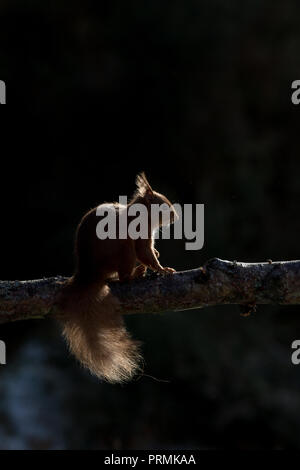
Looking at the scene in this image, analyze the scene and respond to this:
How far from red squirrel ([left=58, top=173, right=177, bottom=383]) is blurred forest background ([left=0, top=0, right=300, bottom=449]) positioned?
3.03 metres

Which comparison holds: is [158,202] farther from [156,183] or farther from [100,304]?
[156,183]

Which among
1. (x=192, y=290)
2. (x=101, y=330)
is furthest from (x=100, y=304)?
(x=192, y=290)

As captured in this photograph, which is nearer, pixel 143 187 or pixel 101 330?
pixel 101 330

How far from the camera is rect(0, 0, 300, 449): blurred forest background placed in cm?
597

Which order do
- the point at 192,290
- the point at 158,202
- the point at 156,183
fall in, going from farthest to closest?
the point at 156,183 → the point at 158,202 → the point at 192,290

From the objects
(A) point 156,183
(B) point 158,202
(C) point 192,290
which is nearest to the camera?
(C) point 192,290

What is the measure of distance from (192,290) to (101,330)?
44 cm

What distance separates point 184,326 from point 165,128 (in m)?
2.29

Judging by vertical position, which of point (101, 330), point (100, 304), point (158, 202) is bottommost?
point (101, 330)

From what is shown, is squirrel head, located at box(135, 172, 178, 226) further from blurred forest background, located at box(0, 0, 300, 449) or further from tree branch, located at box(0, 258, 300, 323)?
blurred forest background, located at box(0, 0, 300, 449)

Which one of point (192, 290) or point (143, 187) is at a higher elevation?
point (143, 187)

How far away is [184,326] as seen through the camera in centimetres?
619

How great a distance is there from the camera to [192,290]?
266 centimetres

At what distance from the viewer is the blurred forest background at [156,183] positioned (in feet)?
19.6
